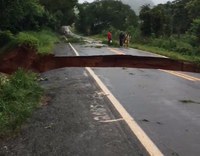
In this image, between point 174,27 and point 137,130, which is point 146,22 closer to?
point 174,27

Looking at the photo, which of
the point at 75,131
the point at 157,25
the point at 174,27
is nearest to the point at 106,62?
the point at 75,131

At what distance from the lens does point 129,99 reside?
931cm

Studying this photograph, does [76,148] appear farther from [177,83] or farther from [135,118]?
[177,83]

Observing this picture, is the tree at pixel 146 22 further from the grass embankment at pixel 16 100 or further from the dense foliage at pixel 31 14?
the grass embankment at pixel 16 100

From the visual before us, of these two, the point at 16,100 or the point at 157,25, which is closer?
the point at 16,100

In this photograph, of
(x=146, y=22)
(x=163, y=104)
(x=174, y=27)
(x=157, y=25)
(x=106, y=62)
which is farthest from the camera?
(x=174, y=27)

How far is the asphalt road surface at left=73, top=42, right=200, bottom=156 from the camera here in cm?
604

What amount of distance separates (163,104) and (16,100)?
3.26 meters

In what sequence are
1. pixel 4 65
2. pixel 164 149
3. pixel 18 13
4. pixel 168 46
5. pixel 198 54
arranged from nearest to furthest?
pixel 164 149 < pixel 4 65 < pixel 18 13 < pixel 198 54 < pixel 168 46

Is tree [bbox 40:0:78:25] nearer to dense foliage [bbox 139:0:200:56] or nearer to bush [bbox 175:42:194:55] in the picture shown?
dense foliage [bbox 139:0:200:56]

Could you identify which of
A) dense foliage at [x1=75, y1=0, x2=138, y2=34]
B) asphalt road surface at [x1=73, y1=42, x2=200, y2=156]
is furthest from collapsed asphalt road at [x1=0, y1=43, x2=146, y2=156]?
dense foliage at [x1=75, y1=0, x2=138, y2=34]

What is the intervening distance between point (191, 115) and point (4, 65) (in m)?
15.1

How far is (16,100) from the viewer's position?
9516mm

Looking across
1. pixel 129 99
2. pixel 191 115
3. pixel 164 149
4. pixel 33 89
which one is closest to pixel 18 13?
pixel 33 89
